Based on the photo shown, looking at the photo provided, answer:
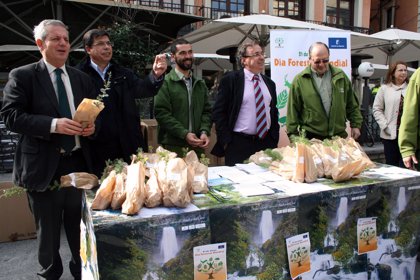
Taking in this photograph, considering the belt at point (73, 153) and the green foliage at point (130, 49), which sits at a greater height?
the green foliage at point (130, 49)

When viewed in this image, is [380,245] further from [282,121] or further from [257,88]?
[282,121]

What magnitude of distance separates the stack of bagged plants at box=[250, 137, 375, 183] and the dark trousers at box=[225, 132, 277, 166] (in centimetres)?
81

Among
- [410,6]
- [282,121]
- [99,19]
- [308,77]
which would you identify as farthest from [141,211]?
[410,6]

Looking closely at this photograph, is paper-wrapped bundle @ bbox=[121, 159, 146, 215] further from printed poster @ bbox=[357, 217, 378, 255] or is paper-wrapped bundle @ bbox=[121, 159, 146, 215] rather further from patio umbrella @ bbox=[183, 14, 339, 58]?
patio umbrella @ bbox=[183, 14, 339, 58]

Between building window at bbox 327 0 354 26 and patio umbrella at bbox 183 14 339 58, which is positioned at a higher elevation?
→ building window at bbox 327 0 354 26

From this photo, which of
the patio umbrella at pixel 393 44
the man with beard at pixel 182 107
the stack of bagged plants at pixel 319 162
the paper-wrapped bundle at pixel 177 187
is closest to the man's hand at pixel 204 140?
the man with beard at pixel 182 107

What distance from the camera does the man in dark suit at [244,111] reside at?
10.8 feet

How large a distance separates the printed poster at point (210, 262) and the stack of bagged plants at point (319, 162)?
2.21ft

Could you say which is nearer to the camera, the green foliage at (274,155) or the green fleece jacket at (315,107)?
the green foliage at (274,155)

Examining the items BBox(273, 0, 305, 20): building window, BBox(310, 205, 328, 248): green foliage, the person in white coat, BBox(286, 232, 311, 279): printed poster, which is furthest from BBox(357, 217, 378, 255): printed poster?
BBox(273, 0, 305, 20): building window

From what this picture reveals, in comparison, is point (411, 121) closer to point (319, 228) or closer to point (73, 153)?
point (319, 228)

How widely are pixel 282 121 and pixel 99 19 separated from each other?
317 centimetres

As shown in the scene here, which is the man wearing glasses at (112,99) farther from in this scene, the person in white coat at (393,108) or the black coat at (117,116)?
the person in white coat at (393,108)

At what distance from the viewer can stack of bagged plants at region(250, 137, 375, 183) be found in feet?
7.04
